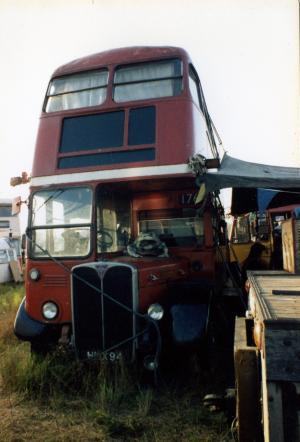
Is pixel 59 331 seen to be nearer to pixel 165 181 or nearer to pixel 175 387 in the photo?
pixel 175 387

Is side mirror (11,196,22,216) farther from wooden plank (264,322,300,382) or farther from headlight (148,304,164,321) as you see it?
wooden plank (264,322,300,382)

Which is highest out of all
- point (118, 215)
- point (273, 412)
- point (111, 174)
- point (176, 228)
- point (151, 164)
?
point (151, 164)

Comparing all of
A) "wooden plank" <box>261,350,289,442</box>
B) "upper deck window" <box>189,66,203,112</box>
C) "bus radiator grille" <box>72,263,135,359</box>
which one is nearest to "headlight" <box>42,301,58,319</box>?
"bus radiator grille" <box>72,263,135,359</box>

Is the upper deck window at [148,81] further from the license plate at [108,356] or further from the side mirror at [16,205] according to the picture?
the license plate at [108,356]

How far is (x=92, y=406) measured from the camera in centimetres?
392

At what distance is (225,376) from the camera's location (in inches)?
183

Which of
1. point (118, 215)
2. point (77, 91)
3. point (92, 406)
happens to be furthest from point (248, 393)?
point (77, 91)

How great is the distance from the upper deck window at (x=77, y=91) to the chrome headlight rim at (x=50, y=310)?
2895mm

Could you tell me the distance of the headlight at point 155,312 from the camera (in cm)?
454

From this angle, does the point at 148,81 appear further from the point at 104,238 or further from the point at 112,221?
the point at 104,238

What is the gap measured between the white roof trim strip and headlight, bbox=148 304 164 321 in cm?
172

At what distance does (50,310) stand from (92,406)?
1.55 meters

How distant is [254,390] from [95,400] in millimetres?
2246

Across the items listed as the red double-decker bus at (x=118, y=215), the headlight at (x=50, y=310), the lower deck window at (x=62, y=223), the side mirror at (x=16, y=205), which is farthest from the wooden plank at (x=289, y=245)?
the side mirror at (x=16, y=205)
